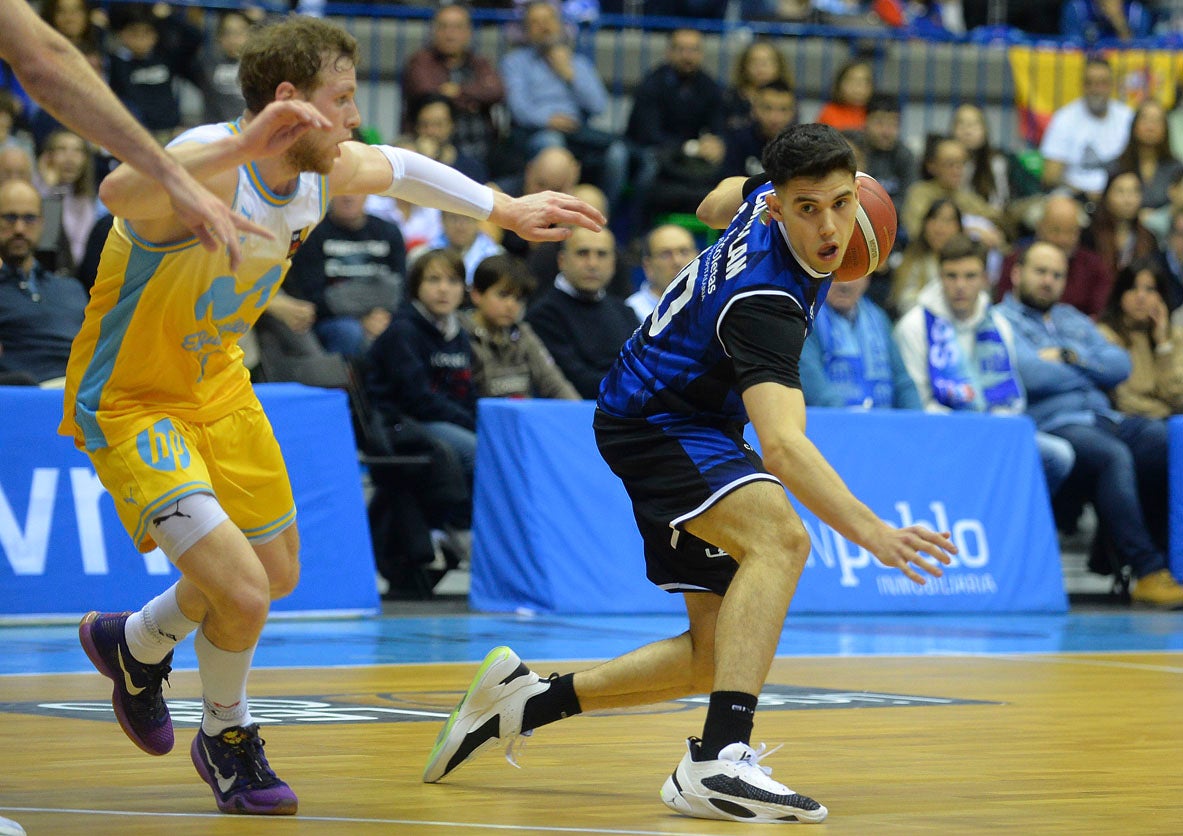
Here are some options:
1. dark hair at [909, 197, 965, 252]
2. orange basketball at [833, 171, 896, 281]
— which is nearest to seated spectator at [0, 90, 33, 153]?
dark hair at [909, 197, 965, 252]

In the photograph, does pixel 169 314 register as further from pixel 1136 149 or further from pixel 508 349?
pixel 1136 149

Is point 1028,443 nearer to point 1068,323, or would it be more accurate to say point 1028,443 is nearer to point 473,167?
point 1068,323

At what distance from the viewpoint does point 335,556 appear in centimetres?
935

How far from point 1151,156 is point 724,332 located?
1189cm

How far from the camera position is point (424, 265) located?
10555mm

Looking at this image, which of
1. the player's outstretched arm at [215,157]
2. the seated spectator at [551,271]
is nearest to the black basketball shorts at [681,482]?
the player's outstretched arm at [215,157]

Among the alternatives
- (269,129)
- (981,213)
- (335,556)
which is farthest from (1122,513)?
(269,129)

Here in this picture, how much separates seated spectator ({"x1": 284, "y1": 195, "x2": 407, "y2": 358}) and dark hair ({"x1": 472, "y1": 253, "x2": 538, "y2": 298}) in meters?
0.91

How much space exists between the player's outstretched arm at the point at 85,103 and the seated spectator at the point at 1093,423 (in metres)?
8.87

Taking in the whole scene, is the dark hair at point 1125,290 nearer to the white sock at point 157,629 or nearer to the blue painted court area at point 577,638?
the blue painted court area at point 577,638

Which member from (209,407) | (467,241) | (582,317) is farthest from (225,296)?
(467,241)

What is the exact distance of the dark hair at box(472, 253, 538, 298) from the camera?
10695 millimetres

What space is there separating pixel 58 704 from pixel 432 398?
4.40 m

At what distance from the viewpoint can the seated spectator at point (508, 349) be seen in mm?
10734
